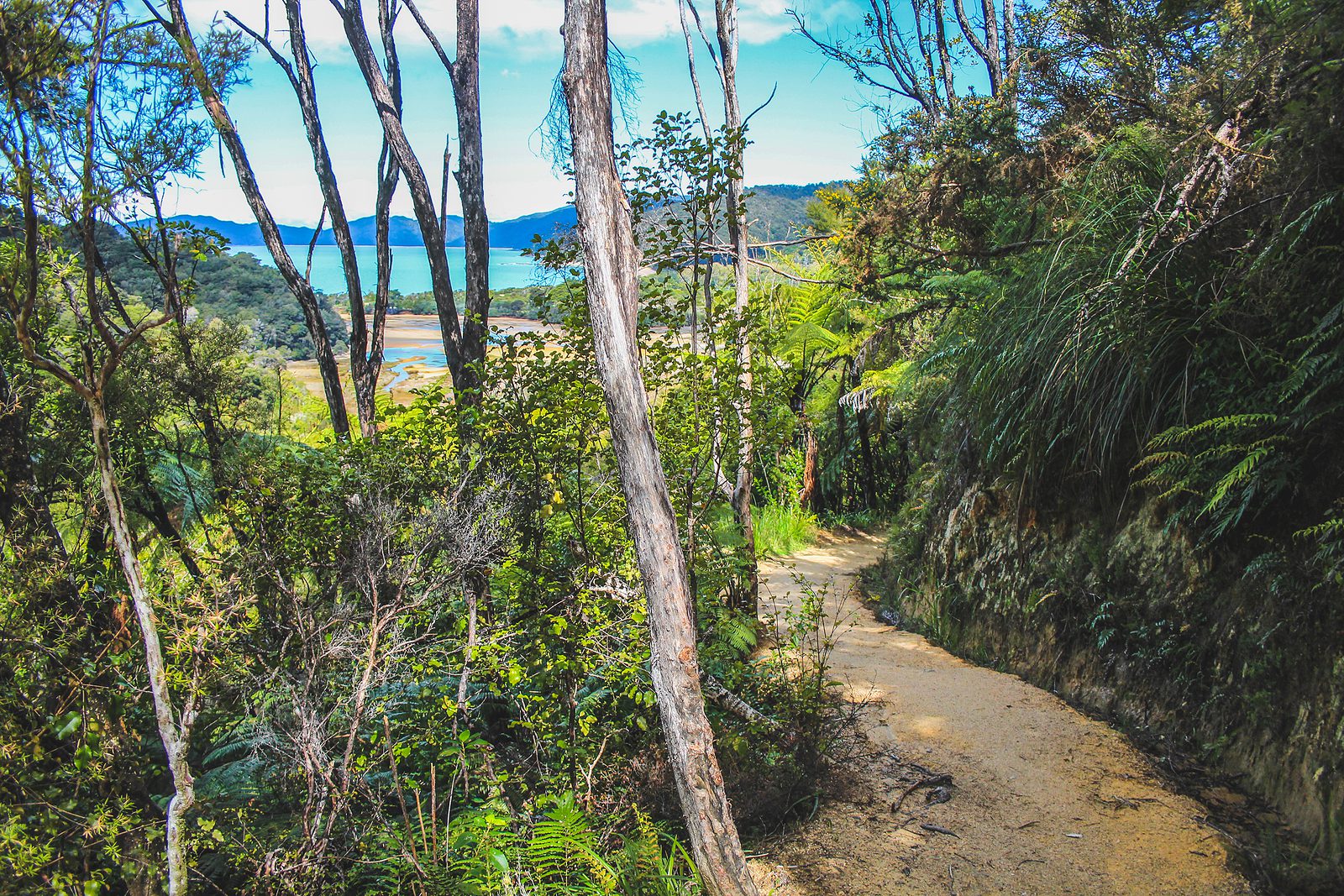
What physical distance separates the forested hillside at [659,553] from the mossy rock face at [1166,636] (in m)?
0.03

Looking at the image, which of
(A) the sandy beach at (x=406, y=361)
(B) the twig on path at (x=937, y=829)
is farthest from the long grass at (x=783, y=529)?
(B) the twig on path at (x=937, y=829)

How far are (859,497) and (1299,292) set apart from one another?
32.3ft

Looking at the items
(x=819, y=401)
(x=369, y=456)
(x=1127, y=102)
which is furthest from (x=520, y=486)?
(x=819, y=401)

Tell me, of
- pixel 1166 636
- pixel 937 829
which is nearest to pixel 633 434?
pixel 937 829

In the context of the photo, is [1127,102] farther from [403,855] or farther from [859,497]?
[859,497]

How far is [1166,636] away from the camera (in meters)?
3.93

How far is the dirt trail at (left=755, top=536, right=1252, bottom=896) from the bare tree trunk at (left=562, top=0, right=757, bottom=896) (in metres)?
0.75

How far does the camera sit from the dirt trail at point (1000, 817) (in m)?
3.06

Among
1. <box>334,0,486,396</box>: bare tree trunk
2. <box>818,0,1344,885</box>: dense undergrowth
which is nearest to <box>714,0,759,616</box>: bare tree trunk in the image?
<box>818,0,1344,885</box>: dense undergrowth

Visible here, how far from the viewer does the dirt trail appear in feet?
10.0

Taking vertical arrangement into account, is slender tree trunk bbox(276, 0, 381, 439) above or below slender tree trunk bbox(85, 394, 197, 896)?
above

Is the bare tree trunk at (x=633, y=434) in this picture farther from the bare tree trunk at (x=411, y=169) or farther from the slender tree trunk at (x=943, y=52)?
the slender tree trunk at (x=943, y=52)

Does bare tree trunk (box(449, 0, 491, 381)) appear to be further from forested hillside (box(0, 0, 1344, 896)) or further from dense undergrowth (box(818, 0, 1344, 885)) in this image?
dense undergrowth (box(818, 0, 1344, 885))

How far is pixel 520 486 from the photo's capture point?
4438mm
